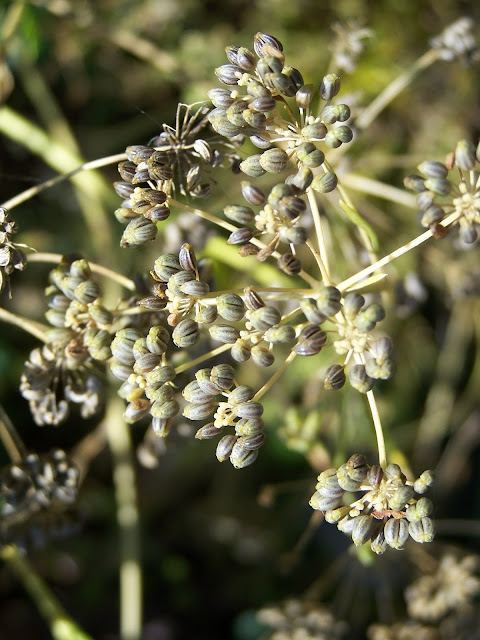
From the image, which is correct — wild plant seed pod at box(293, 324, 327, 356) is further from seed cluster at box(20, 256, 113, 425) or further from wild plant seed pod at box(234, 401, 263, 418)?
seed cluster at box(20, 256, 113, 425)

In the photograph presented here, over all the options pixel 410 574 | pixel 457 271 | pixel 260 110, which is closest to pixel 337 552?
pixel 410 574

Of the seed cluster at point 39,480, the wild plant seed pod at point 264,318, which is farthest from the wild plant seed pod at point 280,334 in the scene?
the seed cluster at point 39,480

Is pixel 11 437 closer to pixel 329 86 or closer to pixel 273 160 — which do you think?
pixel 273 160

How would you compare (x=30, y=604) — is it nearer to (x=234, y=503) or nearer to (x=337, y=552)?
(x=234, y=503)

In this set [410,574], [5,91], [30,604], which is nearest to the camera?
[5,91]

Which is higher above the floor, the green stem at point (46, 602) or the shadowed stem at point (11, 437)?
the shadowed stem at point (11, 437)

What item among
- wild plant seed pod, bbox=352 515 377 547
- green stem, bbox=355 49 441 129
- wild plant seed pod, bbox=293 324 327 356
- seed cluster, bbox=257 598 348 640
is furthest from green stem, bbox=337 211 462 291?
seed cluster, bbox=257 598 348 640

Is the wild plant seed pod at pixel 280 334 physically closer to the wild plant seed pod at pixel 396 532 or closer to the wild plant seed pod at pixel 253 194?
the wild plant seed pod at pixel 253 194

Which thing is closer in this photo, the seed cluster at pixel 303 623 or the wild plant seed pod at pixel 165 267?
the wild plant seed pod at pixel 165 267
